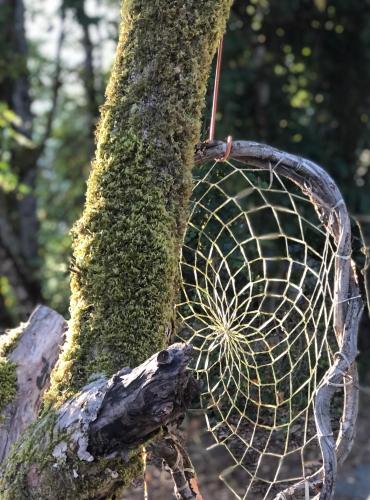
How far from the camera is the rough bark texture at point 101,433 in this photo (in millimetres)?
1422

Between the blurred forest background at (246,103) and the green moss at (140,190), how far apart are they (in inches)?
136

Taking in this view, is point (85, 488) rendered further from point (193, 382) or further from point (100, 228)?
point (100, 228)

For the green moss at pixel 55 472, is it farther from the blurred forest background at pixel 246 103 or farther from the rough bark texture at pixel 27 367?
the blurred forest background at pixel 246 103

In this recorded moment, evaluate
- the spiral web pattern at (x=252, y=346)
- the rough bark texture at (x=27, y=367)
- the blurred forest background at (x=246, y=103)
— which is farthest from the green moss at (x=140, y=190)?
the blurred forest background at (x=246, y=103)

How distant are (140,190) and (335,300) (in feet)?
1.85

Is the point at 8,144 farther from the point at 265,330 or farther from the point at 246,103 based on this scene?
the point at 265,330

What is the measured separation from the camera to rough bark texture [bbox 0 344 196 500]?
1.42m

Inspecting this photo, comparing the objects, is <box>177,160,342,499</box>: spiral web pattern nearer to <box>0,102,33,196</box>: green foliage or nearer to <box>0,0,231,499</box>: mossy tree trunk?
<box>0,0,231,499</box>: mossy tree trunk

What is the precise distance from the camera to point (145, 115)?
184cm

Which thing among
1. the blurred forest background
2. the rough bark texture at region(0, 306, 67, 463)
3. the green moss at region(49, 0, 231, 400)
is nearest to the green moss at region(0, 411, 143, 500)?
the green moss at region(49, 0, 231, 400)

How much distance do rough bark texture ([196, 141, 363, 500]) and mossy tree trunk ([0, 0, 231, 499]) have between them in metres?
0.20

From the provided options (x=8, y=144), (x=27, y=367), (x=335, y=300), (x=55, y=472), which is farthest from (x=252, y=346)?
(x=8, y=144)

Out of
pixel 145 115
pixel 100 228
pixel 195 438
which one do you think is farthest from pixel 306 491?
pixel 195 438

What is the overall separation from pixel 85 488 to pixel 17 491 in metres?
0.16
